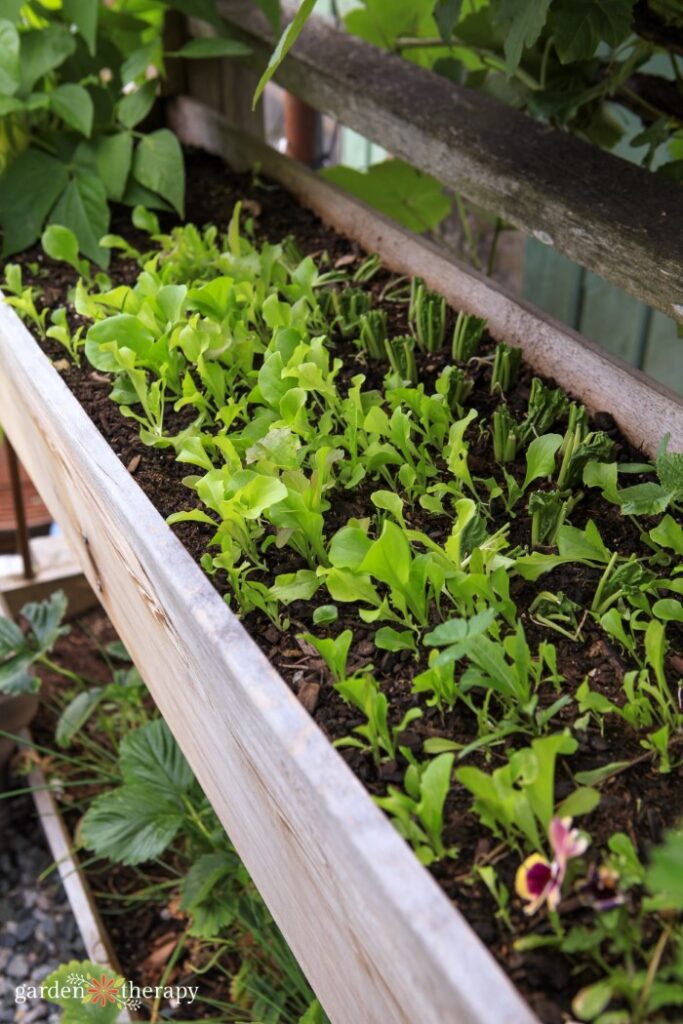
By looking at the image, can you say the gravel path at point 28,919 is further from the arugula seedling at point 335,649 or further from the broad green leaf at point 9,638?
the arugula seedling at point 335,649

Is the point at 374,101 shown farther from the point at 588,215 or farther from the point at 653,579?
the point at 653,579

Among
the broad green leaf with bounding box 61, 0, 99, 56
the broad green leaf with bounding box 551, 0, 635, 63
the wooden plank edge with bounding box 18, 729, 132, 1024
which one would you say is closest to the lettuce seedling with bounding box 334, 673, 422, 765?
the broad green leaf with bounding box 551, 0, 635, 63

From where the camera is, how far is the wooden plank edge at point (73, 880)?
51.9 inches

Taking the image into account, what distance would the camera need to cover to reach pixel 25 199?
4.33 feet

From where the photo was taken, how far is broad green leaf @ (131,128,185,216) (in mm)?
1316

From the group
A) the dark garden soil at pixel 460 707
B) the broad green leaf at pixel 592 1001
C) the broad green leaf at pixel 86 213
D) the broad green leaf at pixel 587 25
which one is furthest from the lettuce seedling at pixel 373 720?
the broad green leaf at pixel 86 213

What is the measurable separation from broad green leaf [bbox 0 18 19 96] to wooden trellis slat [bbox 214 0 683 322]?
350 millimetres

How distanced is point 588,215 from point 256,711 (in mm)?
585

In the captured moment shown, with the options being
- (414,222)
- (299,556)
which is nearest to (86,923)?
(299,556)

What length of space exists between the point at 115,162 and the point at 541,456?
0.84 m

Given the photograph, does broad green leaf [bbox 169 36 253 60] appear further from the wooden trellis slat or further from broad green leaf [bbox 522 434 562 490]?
broad green leaf [bbox 522 434 562 490]

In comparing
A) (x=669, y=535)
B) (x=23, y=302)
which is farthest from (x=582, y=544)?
(x=23, y=302)

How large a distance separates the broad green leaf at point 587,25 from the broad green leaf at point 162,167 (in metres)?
0.57

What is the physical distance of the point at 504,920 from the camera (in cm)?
51
